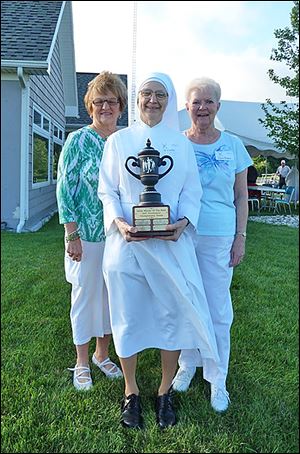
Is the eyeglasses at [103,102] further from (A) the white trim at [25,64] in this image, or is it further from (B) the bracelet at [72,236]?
(A) the white trim at [25,64]

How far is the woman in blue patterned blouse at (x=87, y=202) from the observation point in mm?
1607

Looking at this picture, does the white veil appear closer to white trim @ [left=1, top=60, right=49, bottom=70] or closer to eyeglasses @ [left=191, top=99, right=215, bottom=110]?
eyeglasses @ [left=191, top=99, right=215, bottom=110]

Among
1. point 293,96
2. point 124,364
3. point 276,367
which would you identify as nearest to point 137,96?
point 293,96

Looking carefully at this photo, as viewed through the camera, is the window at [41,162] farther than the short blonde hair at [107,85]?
Yes

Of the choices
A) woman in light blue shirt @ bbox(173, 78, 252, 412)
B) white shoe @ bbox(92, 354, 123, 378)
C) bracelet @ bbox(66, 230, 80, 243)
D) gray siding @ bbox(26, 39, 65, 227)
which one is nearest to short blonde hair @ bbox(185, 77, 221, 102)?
woman in light blue shirt @ bbox(173, 78, 252, 412)

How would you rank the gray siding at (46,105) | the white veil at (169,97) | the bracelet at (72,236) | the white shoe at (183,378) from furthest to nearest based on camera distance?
the gray siding at (46,105) < the white shoe at (183,378) < the bracelet at (72,236) < the white veil at (169,97)

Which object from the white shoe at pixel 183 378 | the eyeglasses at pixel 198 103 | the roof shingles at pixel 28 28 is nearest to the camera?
the eyeglasses at pixel 198 103

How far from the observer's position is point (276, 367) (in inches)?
77.2

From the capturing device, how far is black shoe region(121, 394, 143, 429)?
4.83ft

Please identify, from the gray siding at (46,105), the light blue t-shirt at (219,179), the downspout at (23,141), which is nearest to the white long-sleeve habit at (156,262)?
the light blue t-shirt at (219,179)

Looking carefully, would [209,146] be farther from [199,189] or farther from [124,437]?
[124,437]

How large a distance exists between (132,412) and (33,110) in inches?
144

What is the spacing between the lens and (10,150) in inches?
111

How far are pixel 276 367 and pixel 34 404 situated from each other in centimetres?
112
